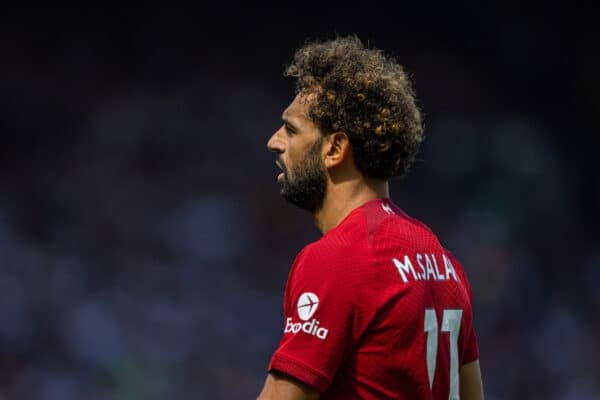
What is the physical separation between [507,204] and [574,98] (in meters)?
1.03

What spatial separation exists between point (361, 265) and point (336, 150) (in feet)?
1.02

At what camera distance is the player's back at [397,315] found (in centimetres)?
161

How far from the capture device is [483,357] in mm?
6270

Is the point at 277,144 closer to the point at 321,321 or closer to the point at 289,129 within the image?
the point at 289,129

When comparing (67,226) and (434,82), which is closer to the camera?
(67,226)

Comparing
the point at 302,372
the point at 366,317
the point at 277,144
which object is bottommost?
the point at 302,372

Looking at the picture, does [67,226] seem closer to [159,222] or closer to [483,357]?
[159,222]

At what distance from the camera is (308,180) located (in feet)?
6.02

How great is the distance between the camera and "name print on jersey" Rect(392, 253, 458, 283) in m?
1.66

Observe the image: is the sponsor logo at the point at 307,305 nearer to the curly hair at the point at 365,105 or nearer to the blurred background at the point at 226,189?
the curly hair at the point at 365,105

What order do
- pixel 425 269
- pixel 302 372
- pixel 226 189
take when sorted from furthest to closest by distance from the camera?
pixel 226 189, pixel 425 269, pixel 302 372

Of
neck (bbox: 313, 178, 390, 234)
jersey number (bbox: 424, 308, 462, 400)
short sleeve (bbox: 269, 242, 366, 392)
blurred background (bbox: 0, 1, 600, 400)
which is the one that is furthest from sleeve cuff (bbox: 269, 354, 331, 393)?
blurred background (bbox: 0, 1, 600, 400)

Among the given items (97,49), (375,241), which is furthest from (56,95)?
(375,241)

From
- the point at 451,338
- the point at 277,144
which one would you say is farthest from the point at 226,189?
the point at 451,338
